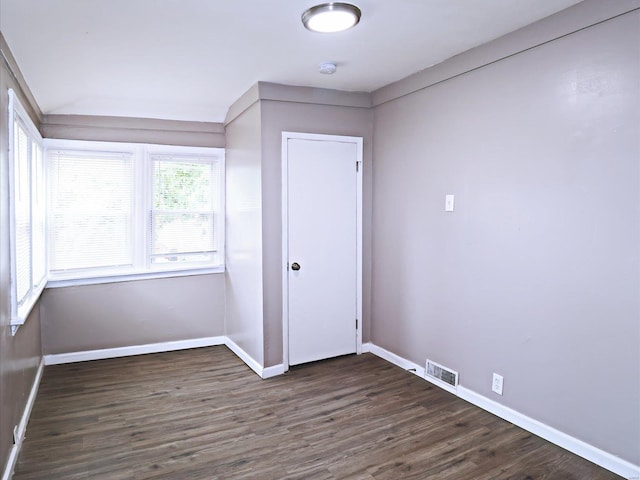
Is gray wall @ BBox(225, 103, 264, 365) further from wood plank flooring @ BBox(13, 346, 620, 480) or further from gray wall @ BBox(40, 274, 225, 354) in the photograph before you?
wood plank flooring @ BBox(13, 346, 620, 480)

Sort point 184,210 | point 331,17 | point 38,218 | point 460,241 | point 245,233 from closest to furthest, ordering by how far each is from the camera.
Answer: point 331,17
point 460,241
point 38,218
point 245,233
point 184,210

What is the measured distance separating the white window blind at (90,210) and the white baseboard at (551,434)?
3.12 meters

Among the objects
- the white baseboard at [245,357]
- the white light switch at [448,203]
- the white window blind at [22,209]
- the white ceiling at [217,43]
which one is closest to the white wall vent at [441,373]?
the white light switch at [448,203]

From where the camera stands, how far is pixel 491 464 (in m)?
2.40

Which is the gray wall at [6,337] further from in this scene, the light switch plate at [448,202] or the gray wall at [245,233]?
the light switch plate at [448,202]

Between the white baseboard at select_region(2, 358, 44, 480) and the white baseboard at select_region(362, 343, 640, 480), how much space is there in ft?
9.15

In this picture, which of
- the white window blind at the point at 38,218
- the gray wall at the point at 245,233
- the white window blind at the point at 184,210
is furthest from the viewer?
the white window blind at the point at 184,210

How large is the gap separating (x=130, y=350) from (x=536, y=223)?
379cm

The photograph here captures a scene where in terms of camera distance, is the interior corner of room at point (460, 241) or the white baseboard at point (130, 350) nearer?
the interior corner of room at point (460, 241)

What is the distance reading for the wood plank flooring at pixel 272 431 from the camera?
93.5 inches

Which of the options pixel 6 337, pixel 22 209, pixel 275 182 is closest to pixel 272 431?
pixel 6 337

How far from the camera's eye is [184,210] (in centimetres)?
455

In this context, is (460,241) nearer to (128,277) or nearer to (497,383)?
(497,383)

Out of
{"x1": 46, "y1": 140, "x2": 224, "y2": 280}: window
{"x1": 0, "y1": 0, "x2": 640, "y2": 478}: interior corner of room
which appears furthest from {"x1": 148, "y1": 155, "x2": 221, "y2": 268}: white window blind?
{"x1": 0, "y1": 0, "x2": 640, "y2": 478}: interior corner of room
